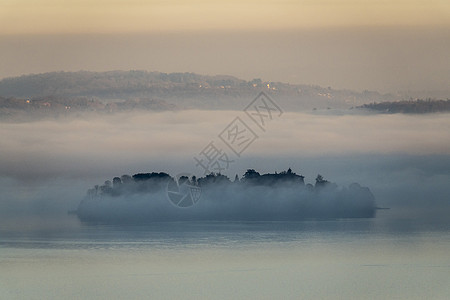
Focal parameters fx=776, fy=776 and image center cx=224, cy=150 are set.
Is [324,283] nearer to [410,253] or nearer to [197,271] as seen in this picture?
[197,271]

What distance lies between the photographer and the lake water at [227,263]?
48.9ft

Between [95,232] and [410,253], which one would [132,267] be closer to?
[410,253]

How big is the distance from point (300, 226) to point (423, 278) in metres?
14.2

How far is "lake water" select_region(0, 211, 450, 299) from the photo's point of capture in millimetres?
14906

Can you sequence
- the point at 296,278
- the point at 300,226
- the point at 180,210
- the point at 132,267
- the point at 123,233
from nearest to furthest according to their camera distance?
the point at 296,278, the point at 132,267, the point at 123,233, the point at 300,226, the point at 180,210

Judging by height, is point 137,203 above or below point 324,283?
above

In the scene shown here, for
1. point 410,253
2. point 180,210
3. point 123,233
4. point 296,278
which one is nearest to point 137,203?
point 123,233

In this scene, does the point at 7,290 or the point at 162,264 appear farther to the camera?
the point at 162,264

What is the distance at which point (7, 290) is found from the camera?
15.4 meters

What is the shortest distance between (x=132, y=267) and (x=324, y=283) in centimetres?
471

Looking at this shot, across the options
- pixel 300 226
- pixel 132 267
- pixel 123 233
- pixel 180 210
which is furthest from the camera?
pixel 180 210

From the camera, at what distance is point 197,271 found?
17.2 m

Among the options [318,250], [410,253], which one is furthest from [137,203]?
[410,253]

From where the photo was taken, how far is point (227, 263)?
18.3 meters
